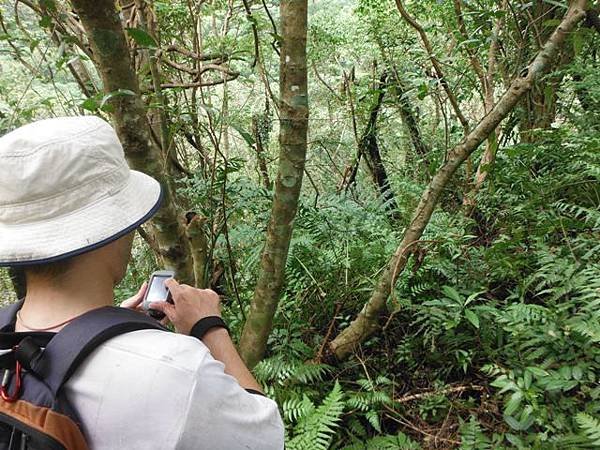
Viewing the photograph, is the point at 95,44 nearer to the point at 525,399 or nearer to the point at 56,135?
the point at 56,135

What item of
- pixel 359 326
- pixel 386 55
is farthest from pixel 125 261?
pixel 386 55

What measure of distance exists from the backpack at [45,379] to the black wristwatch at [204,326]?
0.39m

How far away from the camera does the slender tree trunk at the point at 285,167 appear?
6.48 ft

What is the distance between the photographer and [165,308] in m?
1.42

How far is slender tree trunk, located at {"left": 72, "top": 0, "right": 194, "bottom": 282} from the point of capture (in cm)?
166

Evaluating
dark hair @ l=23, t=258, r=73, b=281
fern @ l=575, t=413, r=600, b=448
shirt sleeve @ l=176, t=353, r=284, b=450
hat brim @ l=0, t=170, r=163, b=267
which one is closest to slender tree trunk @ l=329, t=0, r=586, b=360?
fern @ l=575, t=413, r=600, b=448

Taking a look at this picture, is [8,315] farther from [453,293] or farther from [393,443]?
[453,293]

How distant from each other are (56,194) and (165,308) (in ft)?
1.66

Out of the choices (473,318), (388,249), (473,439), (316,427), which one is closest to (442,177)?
(473,318)

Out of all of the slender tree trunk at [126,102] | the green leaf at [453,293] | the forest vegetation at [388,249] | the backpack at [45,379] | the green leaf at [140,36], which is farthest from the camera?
the green leaf at [453,293]

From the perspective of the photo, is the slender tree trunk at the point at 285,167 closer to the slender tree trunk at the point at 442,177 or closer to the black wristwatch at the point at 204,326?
the slender tree trunk at the point at 442,177

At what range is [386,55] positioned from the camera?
609cm

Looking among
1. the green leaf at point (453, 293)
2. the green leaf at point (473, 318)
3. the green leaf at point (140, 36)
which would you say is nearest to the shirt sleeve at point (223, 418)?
the green leaf at point (140, 36)

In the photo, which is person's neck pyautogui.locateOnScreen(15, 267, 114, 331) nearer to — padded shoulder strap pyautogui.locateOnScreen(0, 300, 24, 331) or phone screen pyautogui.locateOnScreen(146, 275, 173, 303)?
padded shoulder strap pyautogui.locateOnScreen(0, 300, 24, 331)
